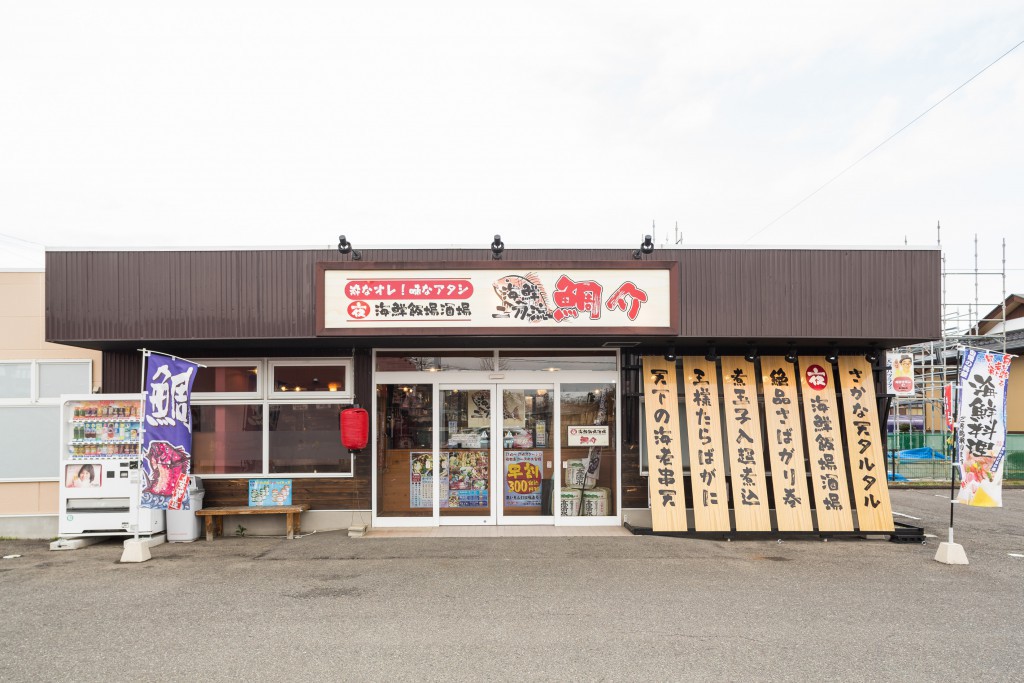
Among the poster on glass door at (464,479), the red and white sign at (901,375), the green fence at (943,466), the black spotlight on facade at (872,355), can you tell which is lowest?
the green fence at (943,466)

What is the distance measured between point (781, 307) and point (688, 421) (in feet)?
7.21

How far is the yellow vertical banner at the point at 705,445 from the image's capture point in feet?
30.9

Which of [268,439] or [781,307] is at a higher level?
[781,307]

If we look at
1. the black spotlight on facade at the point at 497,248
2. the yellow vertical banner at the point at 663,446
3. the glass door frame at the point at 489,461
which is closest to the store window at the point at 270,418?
the glass door frame at the point at 489,461

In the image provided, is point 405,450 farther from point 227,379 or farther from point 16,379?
point 16,379

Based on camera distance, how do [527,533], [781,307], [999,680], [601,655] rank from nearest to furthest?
[999,680] < [601,655] < [781,307] < [527,533]

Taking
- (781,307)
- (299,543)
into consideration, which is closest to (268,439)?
(299,543)

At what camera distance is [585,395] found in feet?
33.4

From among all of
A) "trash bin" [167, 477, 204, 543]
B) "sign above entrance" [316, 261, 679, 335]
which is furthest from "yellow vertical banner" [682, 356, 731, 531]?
"trash bin" [167, 477, 204, 543]

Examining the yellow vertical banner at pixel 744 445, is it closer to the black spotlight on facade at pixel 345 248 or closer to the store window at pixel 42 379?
the black spotlight on facade at pixel 345 248

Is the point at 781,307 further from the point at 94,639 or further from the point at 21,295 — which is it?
the point at 21,295

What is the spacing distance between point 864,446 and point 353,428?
7.71 metres

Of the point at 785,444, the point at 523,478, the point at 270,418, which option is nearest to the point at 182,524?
the point at 270,418

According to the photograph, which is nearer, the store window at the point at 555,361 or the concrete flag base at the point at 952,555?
the concrete flag base at the point at 952,555
